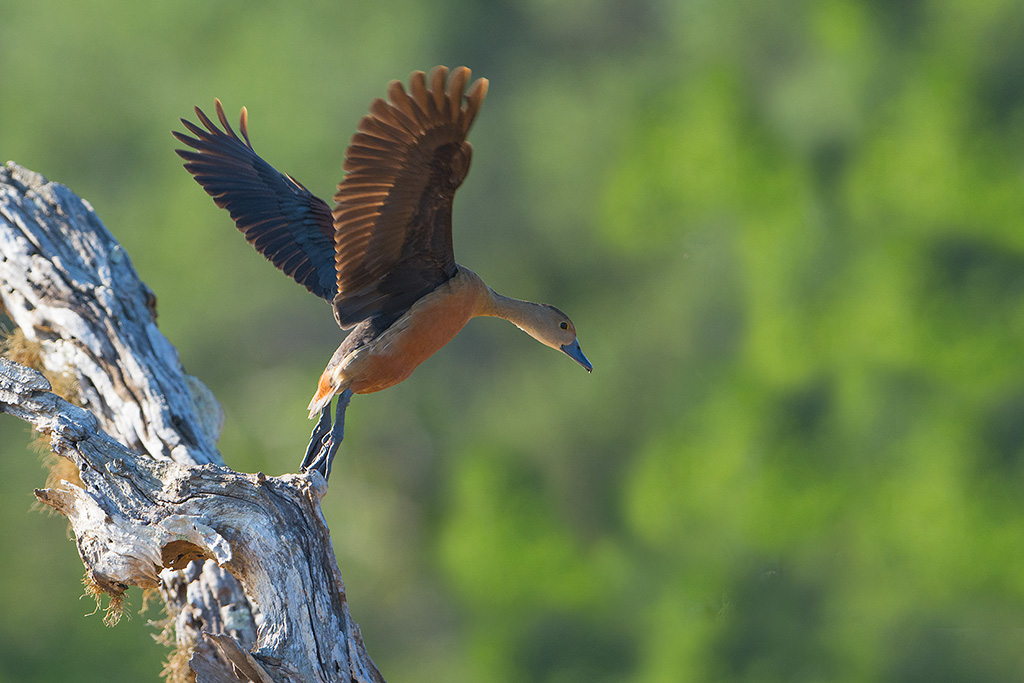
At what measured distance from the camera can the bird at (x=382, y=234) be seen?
106 inches

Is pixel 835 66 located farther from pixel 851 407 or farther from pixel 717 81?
pixel 851 407

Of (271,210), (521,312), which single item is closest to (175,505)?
(271,210)

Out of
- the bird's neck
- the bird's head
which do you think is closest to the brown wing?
the bird's neck

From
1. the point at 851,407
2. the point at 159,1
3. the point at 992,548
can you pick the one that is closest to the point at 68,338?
the point at 851,407

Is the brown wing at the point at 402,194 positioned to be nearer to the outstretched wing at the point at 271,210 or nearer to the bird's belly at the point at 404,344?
the bird's belly at the point at 404,344

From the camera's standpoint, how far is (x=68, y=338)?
331 cm

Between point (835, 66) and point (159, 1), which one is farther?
point (159, 1)

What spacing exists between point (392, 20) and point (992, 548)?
294 inches

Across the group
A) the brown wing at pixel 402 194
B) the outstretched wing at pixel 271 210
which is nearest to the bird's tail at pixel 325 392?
the brown wing at pixel 402 194

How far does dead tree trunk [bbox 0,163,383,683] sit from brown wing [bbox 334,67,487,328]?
67 cm

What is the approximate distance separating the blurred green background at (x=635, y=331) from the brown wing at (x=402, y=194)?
5.90 meters

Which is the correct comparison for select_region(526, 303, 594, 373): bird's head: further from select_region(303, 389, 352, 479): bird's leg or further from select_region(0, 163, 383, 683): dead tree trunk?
select_region(0, 163, 383, 683): dead tree trunk

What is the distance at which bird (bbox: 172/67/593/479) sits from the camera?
268 cm

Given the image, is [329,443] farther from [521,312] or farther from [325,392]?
[521,312]
